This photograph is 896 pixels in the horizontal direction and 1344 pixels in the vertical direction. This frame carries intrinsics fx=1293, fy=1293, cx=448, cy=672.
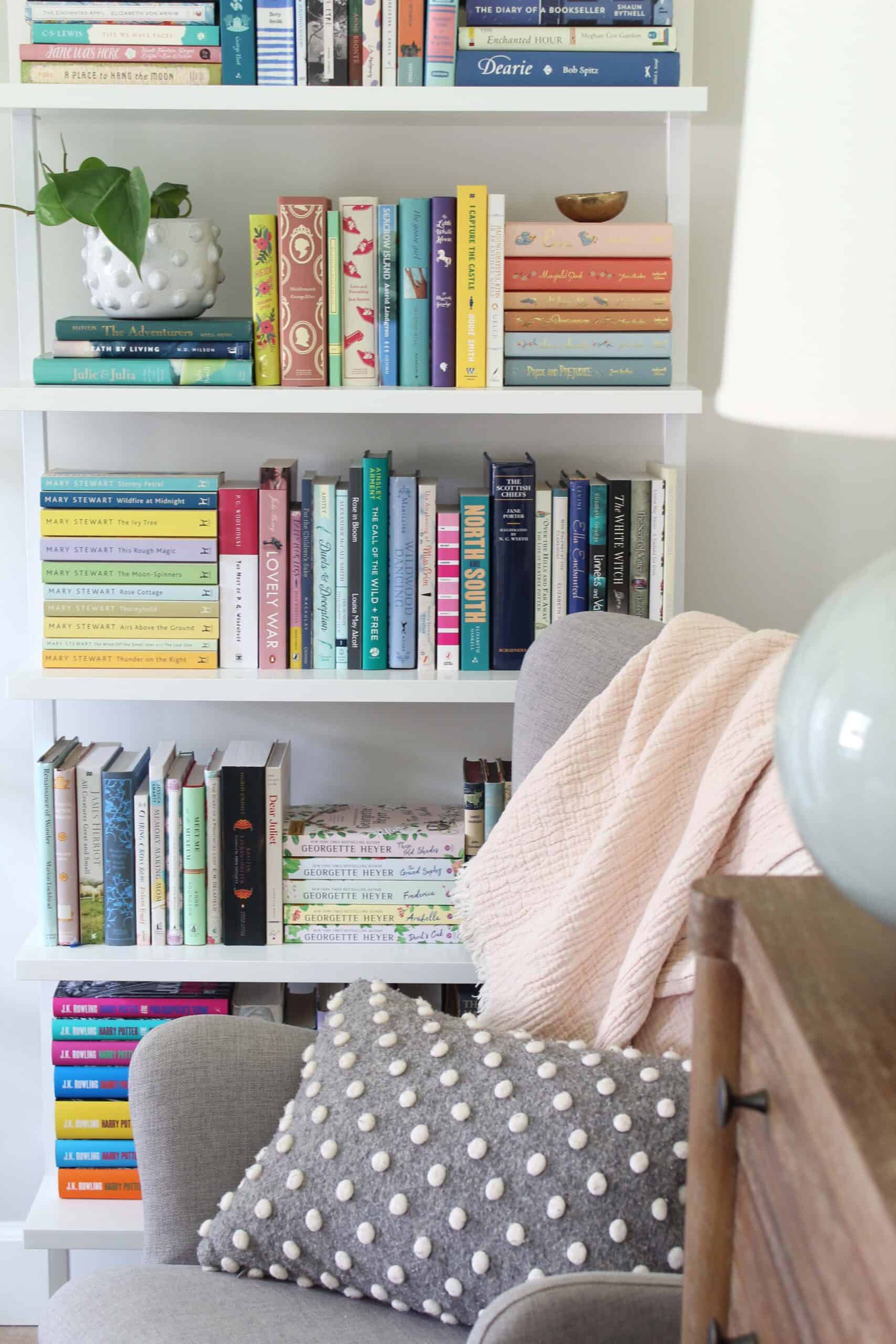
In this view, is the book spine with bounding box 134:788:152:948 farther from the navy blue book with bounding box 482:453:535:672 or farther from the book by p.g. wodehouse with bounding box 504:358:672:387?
the book by p.g. wodehouse with bounding box 504:358:672:387

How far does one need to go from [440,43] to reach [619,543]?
25.1 inches

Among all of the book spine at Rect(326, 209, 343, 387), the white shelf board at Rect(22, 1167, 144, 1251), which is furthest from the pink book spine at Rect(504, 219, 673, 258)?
the white shelf board at Rect(22, 1167, 144, 1251)

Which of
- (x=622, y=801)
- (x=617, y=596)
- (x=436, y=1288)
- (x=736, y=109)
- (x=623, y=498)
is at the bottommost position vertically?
(x=436, y=1288)

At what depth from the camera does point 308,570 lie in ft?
5.51

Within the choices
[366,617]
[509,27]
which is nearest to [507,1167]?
[366,617]

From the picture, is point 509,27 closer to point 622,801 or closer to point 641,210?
point 641,210

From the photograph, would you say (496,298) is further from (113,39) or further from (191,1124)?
(191,1124)

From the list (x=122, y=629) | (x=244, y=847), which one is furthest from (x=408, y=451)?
(x=244, y=847)

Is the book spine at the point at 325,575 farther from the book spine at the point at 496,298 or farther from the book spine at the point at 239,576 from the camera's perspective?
the book spine at the point at 496,298

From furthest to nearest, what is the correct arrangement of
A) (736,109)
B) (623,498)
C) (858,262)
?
(736,109)
(623,498)
(858,262)

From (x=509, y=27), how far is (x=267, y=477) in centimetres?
61

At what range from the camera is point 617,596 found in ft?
5.51

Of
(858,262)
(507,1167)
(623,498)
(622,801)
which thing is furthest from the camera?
(623,498)

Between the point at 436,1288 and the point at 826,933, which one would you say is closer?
the point at 826,933
